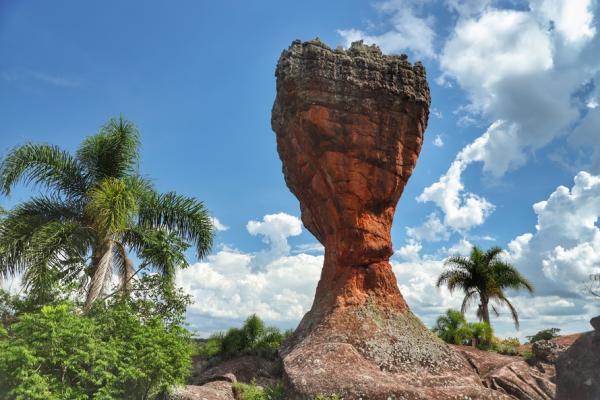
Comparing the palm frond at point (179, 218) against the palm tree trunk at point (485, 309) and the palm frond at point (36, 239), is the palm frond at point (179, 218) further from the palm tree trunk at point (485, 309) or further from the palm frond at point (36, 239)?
the palm tree trunk at point (485, 309)

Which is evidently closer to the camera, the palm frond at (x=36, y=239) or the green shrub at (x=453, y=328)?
the palm frond at (x=36, y=239)

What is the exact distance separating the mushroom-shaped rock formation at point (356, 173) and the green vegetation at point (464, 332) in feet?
37.1

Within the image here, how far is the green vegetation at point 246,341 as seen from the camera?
35.0 m

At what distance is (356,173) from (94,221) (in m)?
11.8

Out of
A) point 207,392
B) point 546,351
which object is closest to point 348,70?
point 207,392

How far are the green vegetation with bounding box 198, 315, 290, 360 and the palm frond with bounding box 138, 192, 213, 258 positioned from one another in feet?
54.8

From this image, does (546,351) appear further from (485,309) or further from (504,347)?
(485,309)

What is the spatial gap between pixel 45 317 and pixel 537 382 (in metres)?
18.3

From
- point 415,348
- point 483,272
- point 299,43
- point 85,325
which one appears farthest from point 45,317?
point 483,272

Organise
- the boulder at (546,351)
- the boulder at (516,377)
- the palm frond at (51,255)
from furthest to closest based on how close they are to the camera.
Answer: the boulder at (546,351), the boulder at (516,377), the palm frond at (51,255)

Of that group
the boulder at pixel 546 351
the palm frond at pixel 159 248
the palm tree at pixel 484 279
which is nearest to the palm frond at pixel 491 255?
the palm tree at pixel 484 279

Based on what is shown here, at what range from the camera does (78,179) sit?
758 inches

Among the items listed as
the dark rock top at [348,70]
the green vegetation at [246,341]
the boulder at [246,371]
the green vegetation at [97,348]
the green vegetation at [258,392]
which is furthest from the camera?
the green vegetation at [246,341]

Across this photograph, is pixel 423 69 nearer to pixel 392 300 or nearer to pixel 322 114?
pixel 322 114
